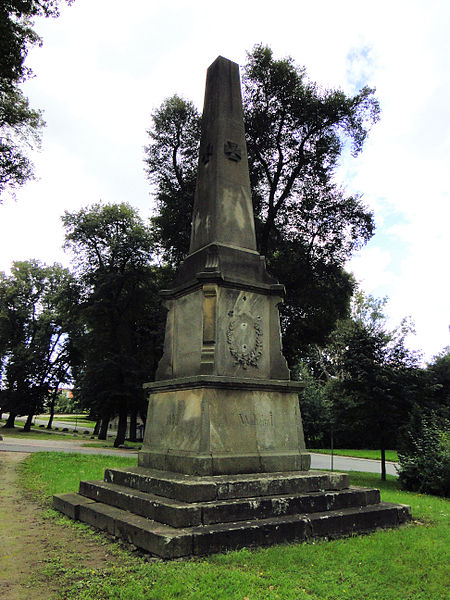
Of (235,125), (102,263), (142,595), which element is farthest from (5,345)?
(142,595)

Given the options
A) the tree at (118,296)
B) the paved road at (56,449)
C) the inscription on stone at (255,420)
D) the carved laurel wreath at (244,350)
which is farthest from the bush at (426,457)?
the tree at (118,296)

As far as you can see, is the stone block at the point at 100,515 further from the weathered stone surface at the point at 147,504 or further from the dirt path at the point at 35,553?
the dirt path at the point at 35,553

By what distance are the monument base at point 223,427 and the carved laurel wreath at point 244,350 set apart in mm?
442

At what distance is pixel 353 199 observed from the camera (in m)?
20.7

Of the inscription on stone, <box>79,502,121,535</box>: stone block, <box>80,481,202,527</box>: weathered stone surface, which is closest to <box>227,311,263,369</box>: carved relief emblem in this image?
the inscription on stone

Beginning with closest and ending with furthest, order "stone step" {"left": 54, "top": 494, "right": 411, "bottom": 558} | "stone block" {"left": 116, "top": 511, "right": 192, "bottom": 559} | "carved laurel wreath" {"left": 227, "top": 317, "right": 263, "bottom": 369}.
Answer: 1. "stone block" {"left": 116, "top": 511, "right": 192, "bottom": 559}
2. "stone step" {"left": 54, "top": 494, "right": 411, "bottom": 558}
3. "carved laurel wreath" {"left": 227, "top": 317, "right": 263, "bottom": 369}

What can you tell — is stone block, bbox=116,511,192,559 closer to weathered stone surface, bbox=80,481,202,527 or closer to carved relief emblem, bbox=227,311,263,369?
weathered stone surface, bbox=80,481,202,527

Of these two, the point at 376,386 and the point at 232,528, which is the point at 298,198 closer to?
the point at 376,386

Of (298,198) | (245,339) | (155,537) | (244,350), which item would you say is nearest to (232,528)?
(155,537)

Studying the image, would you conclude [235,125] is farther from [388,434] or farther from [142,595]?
[388,434]

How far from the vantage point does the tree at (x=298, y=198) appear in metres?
19.7

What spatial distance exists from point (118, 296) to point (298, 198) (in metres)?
12.9

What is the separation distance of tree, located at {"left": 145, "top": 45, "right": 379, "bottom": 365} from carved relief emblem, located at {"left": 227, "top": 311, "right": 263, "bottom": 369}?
12.0 m

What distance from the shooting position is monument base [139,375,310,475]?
6.32 metres
